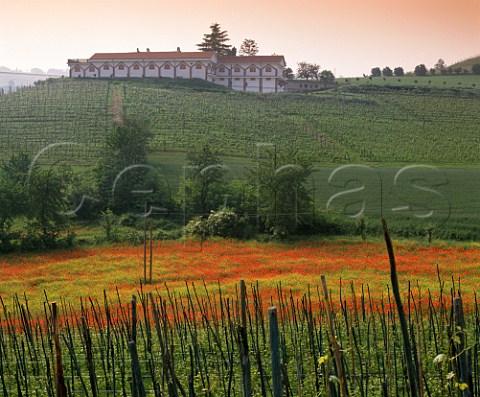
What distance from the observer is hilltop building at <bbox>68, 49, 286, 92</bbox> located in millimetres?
77375

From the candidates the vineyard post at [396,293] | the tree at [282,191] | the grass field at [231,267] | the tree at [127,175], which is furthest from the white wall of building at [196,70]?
the vineyard post at [396,293]

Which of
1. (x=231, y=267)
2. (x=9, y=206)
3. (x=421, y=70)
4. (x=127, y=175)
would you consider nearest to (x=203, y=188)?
(x=127, y=175)

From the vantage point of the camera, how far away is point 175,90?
6962cm

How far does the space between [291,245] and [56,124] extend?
108ft

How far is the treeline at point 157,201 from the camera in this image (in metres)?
28.7

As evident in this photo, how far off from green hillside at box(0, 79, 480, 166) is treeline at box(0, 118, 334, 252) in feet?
29.7

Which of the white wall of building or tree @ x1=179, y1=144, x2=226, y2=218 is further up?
the white wall of building

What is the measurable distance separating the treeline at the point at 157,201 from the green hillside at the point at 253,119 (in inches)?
357

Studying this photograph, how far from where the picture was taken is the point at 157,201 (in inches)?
1387

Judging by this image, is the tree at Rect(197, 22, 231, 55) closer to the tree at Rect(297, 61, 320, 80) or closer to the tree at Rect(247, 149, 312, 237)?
the tree at Rect(297, 61, 320, 80)

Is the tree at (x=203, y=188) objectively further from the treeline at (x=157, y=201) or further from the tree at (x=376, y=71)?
the tree at (x=376, y=71)

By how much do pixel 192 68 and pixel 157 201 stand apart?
44627mm

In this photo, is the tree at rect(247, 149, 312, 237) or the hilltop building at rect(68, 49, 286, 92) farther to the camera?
the hilltop building at rect(68, 49, 286, 92)

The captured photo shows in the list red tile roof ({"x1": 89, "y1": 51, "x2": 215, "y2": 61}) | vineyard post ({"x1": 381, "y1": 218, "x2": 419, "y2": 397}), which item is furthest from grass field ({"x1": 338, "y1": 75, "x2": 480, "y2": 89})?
vineyard post ({"x1": 381, "y1": 218, "x2": 419, "y2": 397})
